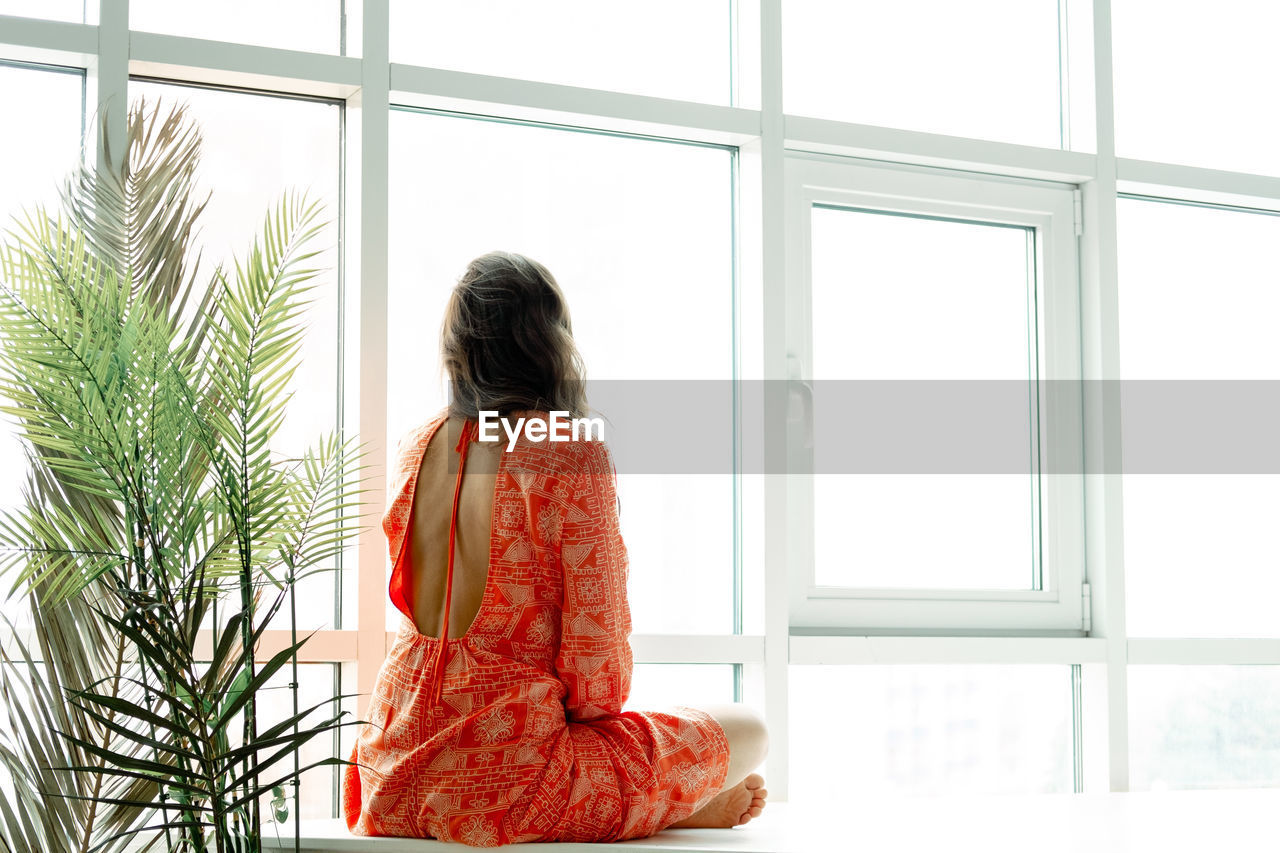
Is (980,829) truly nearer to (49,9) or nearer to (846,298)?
(846,298)

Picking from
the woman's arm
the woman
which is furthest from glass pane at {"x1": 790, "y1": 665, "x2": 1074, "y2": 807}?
the woman's arm

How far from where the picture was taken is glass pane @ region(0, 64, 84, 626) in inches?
90.4

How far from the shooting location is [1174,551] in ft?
10.5

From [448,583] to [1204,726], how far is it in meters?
2.08

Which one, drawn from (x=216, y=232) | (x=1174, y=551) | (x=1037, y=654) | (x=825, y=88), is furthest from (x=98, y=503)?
(x=1174, y=551)

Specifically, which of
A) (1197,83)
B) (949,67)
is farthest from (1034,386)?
(1197,83)

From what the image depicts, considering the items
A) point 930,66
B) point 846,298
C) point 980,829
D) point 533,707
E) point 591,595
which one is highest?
point 930,66

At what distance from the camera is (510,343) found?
209cm

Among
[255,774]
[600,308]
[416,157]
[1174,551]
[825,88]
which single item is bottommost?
[255,774]

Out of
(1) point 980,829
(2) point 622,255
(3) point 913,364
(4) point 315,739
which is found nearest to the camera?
(1) point 980,829

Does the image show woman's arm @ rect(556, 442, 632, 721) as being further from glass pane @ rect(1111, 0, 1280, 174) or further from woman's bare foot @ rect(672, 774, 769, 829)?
glass pane @ rect(1111, 0, 1280, 174)

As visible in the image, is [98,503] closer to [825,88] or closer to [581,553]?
[581,553]

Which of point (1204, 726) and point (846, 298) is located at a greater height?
point (846, 298)

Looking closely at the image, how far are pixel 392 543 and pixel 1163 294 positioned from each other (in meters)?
2.12
